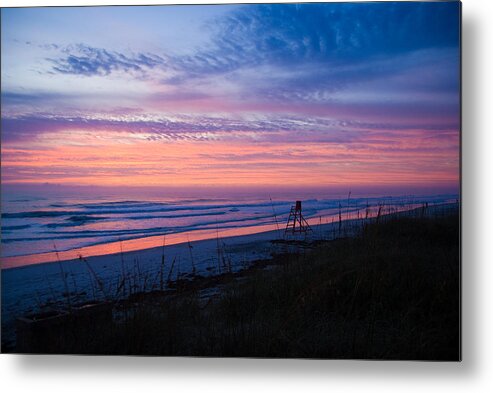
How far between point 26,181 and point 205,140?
97 cm

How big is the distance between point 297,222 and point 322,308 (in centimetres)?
46

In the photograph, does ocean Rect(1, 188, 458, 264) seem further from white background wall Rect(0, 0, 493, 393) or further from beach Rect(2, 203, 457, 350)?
white background wall Rect(0, 0, 493, 393)

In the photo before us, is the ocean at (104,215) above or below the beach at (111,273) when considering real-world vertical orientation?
above

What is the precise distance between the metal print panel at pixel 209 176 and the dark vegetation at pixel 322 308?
11mm

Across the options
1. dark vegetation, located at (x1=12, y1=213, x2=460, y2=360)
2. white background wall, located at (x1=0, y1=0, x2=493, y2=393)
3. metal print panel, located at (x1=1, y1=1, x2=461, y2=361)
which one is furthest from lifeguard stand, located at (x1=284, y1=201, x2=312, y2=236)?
white background wall, located at (x1=0, y1=0, x2=493, y2=393)

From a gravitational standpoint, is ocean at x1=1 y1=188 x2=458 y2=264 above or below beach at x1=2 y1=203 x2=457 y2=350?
above

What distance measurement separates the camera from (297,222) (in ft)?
9.38

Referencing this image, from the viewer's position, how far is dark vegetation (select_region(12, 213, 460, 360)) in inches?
106

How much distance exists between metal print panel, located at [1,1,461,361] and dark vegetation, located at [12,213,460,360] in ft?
0.04

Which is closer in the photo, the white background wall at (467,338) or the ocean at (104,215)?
the white background wall at (467,338)

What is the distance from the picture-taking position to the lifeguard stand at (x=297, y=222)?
2.84m

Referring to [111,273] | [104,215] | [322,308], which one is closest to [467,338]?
[322,308]

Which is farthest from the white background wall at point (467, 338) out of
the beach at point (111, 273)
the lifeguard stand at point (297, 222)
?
the lifeguard stand at point (297, 222)

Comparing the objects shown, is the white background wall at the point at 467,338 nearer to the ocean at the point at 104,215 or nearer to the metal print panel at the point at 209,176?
the metal print panel at the point at 209,176
